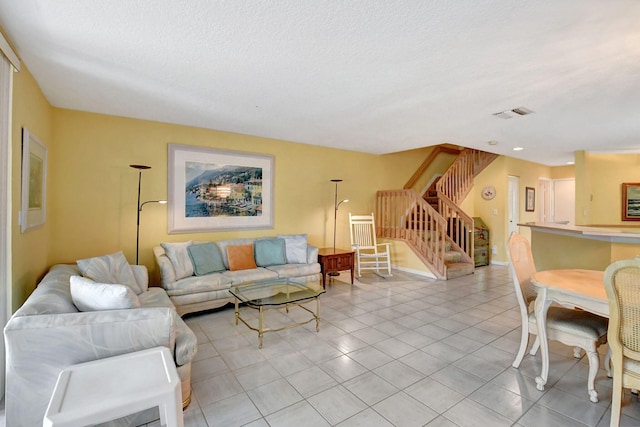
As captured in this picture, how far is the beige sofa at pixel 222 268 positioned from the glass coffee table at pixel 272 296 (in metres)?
0.35

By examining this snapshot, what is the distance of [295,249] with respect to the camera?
15.5 feet

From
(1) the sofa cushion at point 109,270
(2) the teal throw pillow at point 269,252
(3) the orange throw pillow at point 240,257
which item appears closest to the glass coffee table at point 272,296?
(3) the orange throw pillow at point 240,257

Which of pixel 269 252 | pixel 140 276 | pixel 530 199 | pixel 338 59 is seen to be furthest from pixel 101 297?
pixel 530 199

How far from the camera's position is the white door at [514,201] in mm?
7277

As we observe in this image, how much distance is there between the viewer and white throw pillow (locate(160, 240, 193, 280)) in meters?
3.66

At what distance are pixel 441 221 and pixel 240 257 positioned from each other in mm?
3653

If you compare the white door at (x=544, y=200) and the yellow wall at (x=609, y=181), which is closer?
the yellow wall at (x=609, y=181)

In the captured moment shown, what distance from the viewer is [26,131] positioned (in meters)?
2.41

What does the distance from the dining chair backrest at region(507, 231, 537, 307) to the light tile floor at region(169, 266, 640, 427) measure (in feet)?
2.01

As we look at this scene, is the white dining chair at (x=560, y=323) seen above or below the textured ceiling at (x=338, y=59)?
below

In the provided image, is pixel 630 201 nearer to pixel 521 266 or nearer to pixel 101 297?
pixel 521 266

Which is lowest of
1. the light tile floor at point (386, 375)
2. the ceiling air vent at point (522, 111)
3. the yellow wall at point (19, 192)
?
the light tile floor at point (386, 375)

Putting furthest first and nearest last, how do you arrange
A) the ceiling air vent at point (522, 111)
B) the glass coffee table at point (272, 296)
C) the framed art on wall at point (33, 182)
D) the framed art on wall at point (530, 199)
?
the framed art on wall at point (530, 199) < the ceiling air vent at point (522, 111) < the glass coffee table at point (272, 296) < the framed art on wall at point (33, 182)

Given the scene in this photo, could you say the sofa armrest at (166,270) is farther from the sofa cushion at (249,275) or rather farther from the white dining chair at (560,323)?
the white dining chair at (560,323)
